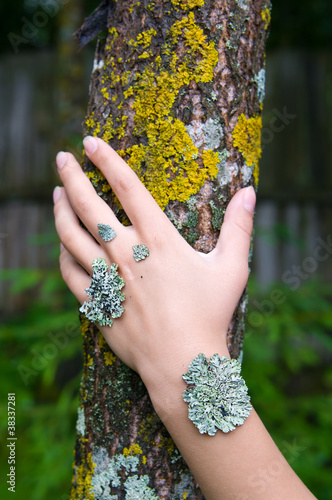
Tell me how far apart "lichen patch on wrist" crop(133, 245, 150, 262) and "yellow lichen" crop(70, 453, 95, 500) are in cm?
50

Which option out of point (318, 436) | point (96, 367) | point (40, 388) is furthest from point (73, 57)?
point (318, 436)

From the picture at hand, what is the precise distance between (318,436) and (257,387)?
0.44m

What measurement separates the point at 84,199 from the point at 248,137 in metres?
0.42

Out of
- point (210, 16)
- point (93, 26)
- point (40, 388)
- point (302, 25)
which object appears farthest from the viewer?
point (302, 25)

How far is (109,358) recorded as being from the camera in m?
0.95

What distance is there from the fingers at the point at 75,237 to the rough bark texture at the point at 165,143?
0.32 feet

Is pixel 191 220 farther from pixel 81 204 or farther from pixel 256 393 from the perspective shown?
pixel 256 393

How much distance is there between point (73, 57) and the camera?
125 inches

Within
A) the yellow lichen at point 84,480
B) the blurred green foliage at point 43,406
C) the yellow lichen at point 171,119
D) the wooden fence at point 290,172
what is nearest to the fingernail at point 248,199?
the yellow lichen at point 171,119

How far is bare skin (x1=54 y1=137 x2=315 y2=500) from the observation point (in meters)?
0.79

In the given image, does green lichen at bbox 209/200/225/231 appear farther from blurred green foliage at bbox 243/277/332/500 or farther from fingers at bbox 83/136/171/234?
blurred green foliage at bbox 243/277/332/500

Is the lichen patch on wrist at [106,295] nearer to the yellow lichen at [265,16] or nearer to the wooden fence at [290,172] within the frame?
the yellow lichen at [265,16]

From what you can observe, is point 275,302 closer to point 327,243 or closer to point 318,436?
point 318,436

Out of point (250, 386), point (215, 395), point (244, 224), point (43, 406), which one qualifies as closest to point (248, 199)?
point (244, 224)
